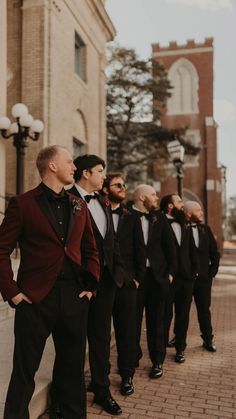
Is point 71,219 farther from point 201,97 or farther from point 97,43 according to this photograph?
point 201,97

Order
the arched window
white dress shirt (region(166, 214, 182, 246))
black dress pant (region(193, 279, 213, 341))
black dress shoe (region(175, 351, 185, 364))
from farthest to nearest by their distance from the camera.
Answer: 1. the arched window
2. black dress pant (region(193, 279, 213, 341))
3. white dress shirt (region(166, 214, 182, 246))
4. black dress shoe (region(175, 351, 185, 364))

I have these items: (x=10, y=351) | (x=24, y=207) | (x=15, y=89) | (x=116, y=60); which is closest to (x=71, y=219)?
(x=24, y=207)

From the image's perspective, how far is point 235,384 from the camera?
480cm

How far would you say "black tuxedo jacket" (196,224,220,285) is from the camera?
6230 millimetres

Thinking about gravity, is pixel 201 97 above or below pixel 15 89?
above

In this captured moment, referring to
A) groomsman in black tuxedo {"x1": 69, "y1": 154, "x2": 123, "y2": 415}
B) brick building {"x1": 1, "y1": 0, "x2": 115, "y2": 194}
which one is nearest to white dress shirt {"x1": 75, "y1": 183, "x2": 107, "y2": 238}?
groomsman in black tuxedo {"x1": 69, "y1": 154, "x2": 123, "y2": 415}

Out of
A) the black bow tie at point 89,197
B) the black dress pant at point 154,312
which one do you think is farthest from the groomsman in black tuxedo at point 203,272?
the black bow tie at point 89,197

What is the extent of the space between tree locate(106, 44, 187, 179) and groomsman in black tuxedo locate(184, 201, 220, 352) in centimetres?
1852

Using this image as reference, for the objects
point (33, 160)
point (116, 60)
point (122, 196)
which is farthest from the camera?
point (116, 60)

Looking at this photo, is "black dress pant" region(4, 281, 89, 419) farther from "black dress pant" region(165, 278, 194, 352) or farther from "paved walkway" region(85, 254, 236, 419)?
"black dress pant" region(165, 278, 194, 352)

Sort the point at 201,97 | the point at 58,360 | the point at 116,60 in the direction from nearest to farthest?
the point at 58,360
the point at 116,60
the point at 201,97

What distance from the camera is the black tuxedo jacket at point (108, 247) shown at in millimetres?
3977

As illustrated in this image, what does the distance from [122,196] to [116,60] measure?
22.9 metres

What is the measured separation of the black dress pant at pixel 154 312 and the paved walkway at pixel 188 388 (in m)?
0.27
